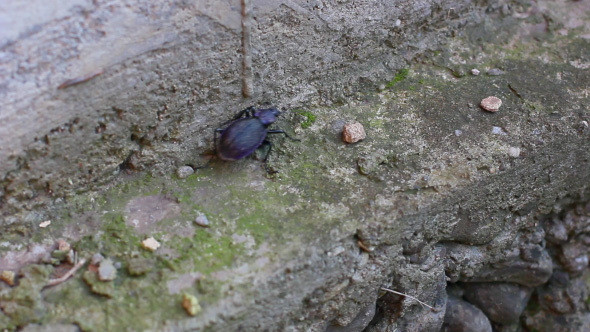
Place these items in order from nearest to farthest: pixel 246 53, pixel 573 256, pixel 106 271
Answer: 1. pixel 106 271
2. pixel 246 53
3. pixel 573 256

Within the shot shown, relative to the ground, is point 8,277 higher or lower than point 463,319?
higher

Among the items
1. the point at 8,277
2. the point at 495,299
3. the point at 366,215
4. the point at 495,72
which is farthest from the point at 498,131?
the point at 8,277

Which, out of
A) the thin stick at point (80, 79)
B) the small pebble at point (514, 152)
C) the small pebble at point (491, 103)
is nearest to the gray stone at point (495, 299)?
the small pebble at point (514, 152)

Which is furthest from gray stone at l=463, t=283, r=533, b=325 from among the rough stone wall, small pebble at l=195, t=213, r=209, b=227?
small pebble at l=195, t=213, r=209, b=227

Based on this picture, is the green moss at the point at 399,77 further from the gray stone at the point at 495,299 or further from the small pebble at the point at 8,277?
the small pebble at the point at 8,277

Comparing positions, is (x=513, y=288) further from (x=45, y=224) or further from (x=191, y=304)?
(x=45, y=224)

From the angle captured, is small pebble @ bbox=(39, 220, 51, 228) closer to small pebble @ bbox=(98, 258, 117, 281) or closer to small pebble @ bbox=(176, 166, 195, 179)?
small pebble @ bbox=(98, 258, 117, 281)

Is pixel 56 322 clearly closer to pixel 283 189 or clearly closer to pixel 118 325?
pixel 118 325
